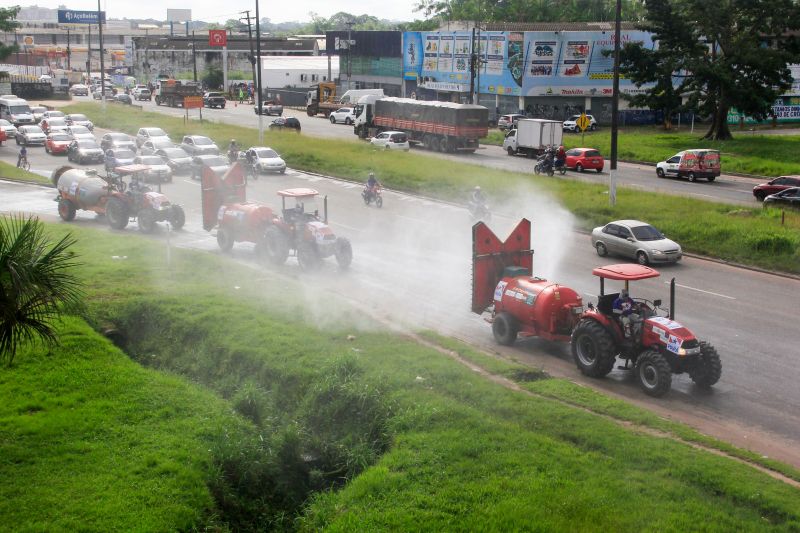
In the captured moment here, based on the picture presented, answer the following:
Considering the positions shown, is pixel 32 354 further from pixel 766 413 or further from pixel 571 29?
pixel 571 29

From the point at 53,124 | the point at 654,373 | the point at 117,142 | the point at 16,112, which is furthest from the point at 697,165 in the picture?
the point at 16,112

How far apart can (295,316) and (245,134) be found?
4399 centimetres

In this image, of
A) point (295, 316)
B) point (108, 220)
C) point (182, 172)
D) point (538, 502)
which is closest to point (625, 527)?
point (538, 502)

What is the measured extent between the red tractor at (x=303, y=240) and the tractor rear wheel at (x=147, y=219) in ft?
22.2

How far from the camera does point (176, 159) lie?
48.0 m

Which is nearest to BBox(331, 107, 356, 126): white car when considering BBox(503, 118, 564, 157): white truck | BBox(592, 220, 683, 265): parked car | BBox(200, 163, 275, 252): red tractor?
BBox(503, 118, 564, 157): white truck

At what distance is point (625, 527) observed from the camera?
1055 centimetres

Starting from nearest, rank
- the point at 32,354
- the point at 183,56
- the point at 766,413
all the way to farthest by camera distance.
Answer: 1. the point at 766,413
2. the point at 32,354
3. the point at 183,56

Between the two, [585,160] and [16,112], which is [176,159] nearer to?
[585,160]

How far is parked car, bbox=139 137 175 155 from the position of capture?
1933 inches

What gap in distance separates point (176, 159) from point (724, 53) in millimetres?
37818

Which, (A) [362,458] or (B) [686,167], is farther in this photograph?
(B) [686,167]

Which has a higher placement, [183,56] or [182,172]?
[183,56]

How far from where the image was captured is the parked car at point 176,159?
47.6 metres
